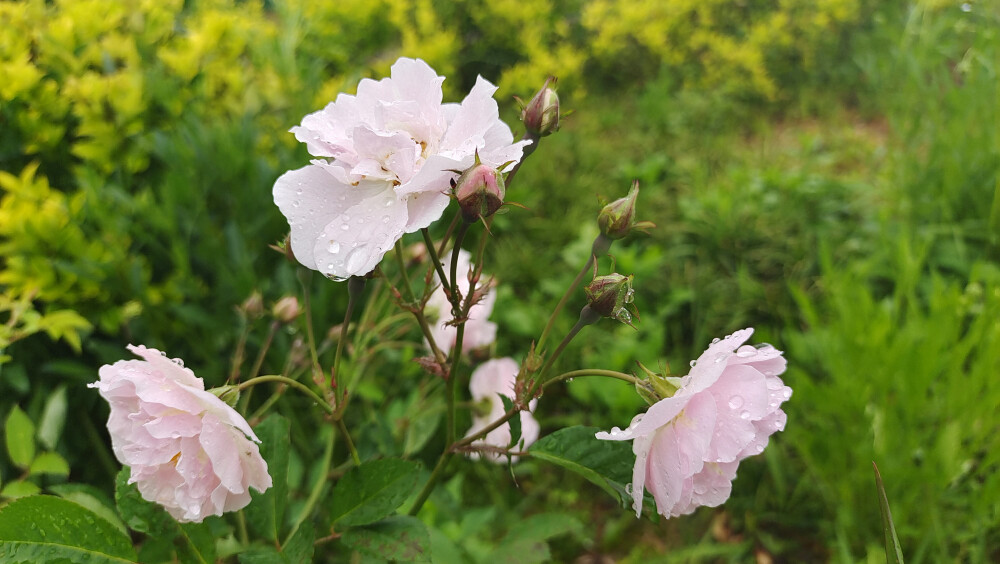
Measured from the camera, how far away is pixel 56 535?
0.51 metres

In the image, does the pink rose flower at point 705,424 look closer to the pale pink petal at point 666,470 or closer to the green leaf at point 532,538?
the pale pink petal at point 666,470

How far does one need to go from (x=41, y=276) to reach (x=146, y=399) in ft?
3.07

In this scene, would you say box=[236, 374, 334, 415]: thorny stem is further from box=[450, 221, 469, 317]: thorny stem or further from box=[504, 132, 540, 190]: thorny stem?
box=[504, 132, 540, 190]: thorny stem

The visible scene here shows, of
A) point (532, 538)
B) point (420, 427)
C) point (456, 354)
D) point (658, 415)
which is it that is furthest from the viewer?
point (420, 427)

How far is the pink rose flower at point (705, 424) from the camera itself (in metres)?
0.47

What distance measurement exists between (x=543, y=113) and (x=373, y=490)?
0.39 meters

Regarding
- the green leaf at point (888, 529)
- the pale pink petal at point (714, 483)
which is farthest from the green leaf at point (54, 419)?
the green leaf at point (888, 529)

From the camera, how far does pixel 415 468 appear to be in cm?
60

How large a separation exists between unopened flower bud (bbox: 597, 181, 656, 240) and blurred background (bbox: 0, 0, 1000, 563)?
123 mm

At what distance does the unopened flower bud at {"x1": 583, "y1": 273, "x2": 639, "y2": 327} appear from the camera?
54cm

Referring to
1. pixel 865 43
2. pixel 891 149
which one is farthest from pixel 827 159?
pixel 865 43

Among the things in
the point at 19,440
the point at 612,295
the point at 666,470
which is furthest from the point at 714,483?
the point at 19,440

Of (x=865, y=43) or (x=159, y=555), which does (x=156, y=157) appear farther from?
(x=865, y=43)

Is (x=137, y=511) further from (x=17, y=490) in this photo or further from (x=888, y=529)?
(x=888, y=529)
